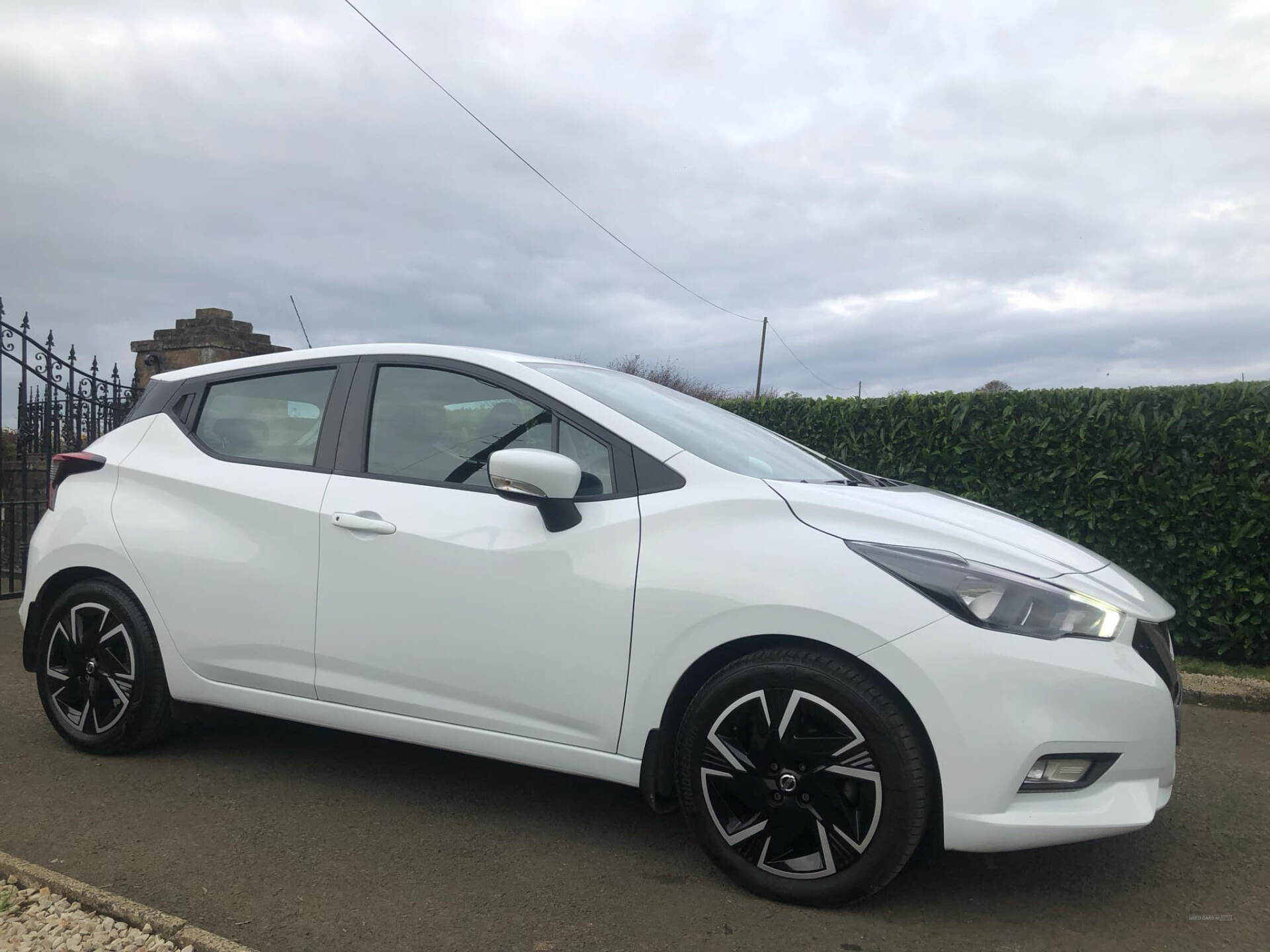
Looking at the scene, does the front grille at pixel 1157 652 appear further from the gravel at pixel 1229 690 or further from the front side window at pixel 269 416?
the gravel at pixel 1229 690

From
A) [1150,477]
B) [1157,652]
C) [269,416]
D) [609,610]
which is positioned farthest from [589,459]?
[1150,477]

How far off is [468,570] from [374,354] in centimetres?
102

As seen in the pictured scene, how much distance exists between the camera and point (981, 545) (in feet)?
8.48

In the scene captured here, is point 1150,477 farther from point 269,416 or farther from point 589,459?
point 269,416

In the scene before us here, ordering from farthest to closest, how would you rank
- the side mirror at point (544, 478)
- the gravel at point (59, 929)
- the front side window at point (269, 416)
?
1. the front side window at point (269, 416)
2. the side mirror at point (544, 478)
3. the gravel at point (59, 929)

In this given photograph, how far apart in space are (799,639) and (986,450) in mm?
4474

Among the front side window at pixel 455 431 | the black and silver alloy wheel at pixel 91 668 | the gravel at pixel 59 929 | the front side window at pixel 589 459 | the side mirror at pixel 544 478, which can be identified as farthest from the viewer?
the black and silver alloy wheel at pixel 91 668

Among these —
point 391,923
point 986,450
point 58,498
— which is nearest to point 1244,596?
point 986,450

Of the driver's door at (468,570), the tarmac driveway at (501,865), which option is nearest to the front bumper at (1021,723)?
the tarmac driveway at (501,865)

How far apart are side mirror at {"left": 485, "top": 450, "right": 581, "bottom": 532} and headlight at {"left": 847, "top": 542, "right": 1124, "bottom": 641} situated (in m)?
0.90

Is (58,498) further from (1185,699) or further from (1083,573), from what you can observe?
(1185,699)

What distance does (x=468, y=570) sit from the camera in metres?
2.91

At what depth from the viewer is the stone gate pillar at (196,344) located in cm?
816

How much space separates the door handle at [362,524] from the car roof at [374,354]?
64 centimetres
